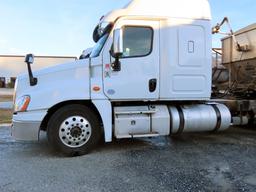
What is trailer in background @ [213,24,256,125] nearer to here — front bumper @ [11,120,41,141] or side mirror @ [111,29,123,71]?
side mirror @ [111,29,123,71]

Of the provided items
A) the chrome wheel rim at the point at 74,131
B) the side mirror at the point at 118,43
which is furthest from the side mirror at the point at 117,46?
the chrome wheel rim at the point at 74,131

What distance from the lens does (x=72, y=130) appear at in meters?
5.72

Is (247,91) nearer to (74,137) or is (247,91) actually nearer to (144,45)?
(144,45)

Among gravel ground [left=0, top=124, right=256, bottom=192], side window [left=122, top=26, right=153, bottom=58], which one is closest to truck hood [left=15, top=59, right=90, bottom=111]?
side window [left=122, top=26, right=153, bottom=58]

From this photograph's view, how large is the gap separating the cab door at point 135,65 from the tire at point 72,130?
2.03 feet

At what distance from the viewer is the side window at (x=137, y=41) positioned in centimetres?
594

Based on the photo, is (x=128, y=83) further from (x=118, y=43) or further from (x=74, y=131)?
(x=74, y=131)

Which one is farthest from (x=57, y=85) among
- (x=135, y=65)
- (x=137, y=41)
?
(x=137, y=41)

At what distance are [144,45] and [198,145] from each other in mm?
2454

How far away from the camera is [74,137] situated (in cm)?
573

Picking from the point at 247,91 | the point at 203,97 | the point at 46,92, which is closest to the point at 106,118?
the point at 46,92

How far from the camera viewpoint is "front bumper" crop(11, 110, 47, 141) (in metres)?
5.64

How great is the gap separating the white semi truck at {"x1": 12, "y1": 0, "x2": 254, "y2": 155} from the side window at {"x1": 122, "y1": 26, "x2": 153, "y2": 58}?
0.02m

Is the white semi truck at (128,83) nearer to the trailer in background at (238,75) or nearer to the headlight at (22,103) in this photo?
the headlight at (22,103)
